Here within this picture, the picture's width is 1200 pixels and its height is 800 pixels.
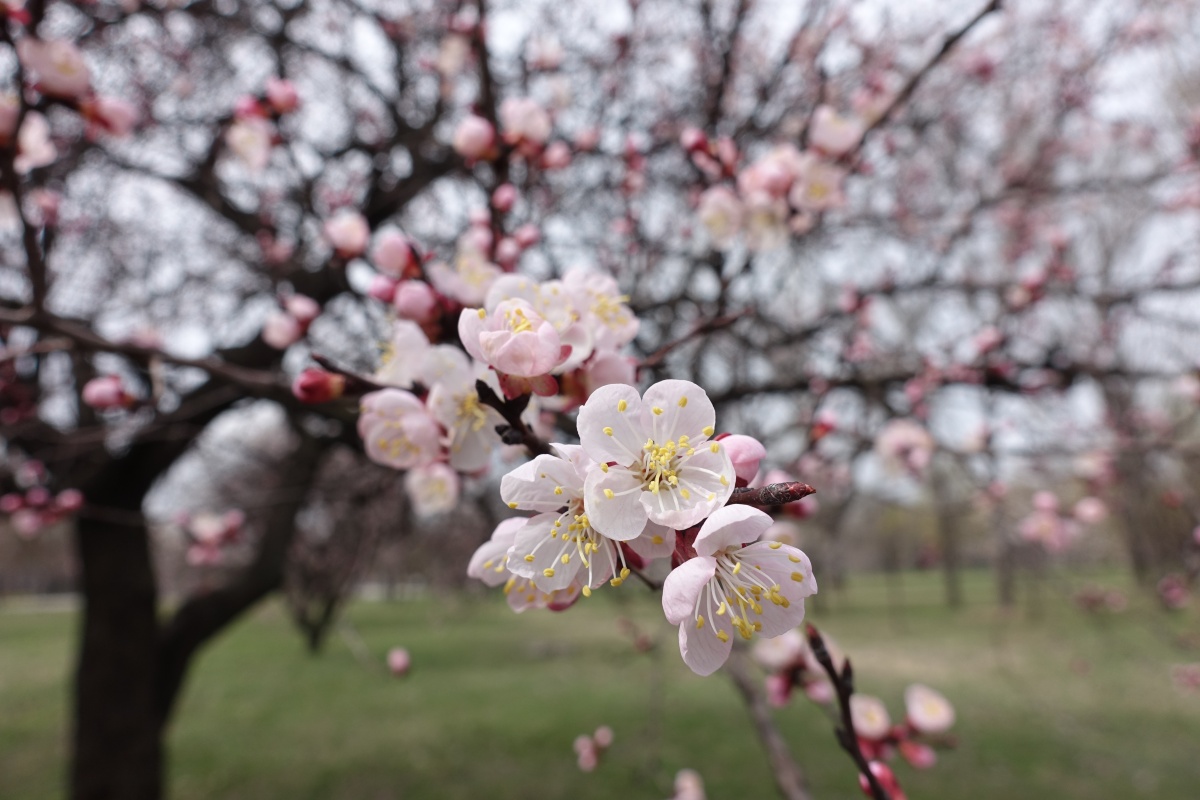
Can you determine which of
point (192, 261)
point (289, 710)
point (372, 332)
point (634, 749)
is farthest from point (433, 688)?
point (372, 332)

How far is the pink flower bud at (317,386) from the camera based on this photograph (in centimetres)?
85

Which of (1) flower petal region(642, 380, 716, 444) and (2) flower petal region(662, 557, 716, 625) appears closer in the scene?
(2) flower petal region(662, 557, 716, 625)

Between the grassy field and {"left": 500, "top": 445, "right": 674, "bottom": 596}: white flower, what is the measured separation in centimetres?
176

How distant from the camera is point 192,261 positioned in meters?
4.74

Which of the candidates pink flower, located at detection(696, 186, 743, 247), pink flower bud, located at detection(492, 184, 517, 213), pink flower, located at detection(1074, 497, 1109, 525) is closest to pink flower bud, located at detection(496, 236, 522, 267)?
pink flower bud, located at detection(492, 184, 517, 213)

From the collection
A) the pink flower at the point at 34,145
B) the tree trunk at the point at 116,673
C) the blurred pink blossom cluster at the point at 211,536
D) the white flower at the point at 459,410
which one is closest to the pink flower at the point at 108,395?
the pink flower at the point at 34,145

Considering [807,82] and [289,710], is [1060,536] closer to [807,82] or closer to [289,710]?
[807,82]

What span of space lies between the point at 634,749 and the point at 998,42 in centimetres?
633

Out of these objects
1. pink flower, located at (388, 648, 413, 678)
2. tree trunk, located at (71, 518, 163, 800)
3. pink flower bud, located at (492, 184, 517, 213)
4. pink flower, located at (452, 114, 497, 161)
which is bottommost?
tree trunk, located at (71, 518, 163, 800)

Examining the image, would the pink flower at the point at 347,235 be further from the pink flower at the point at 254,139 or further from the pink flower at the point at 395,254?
the pink flower at the point at 254,139

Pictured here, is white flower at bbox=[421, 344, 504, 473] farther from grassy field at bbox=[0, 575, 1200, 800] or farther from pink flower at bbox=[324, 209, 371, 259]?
grassy field at bbox=[0, 575, 1200, 800]

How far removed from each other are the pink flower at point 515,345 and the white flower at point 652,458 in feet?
0.25

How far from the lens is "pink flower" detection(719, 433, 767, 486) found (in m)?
0.61

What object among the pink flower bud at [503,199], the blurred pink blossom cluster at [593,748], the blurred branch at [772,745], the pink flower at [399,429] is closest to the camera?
the pink flower at [399,429]
